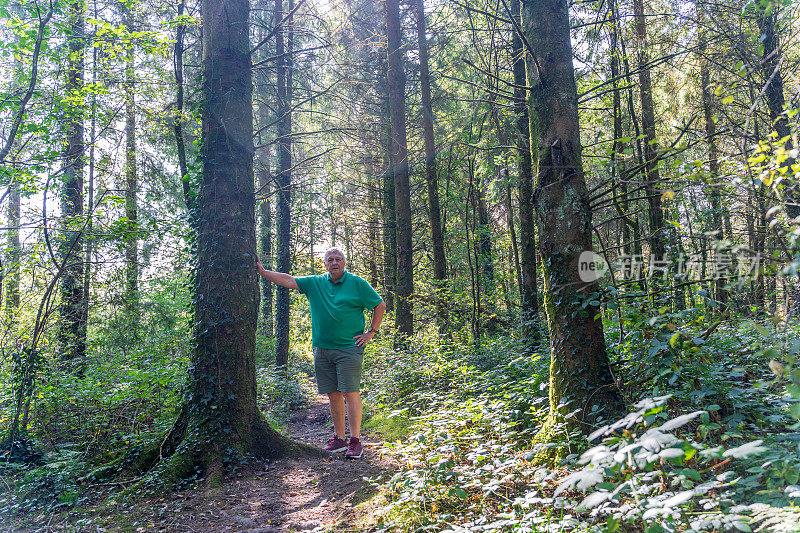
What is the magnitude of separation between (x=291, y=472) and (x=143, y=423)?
2744mm

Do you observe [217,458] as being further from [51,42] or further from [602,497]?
[51,42]

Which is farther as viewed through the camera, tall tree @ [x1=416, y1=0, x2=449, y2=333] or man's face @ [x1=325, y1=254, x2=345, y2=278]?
tall tree @ [x1=416, y1=0, x2=449, y2=333]

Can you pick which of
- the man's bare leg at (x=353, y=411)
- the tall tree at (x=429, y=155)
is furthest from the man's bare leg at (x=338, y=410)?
the tall tree at (x=429, y=155)

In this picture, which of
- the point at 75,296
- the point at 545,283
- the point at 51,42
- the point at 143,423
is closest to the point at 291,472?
the point at 143,423

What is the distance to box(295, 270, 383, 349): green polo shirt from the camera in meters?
5.40

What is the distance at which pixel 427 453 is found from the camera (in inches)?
154

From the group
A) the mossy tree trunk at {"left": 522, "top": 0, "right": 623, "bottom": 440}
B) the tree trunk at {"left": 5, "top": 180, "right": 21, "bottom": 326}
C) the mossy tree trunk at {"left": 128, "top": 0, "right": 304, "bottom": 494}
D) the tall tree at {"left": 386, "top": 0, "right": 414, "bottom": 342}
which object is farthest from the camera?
the tall tree at {"left": 386, "top": 0, "right": 414, "bottom": 342}

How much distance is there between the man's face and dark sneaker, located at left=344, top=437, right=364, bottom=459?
1876 mm

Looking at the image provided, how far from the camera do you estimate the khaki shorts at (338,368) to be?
210 inches

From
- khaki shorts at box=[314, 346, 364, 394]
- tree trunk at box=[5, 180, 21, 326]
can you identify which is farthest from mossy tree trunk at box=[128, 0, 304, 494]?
tree trunk at box=[5, 180, 21, 326]

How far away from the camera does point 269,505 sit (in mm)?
4156

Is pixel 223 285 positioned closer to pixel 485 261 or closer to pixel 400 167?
pixel 400 167

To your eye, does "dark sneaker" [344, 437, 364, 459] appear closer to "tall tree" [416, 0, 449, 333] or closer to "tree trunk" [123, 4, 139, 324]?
"tree trunk" [123, 4, 139, 324]

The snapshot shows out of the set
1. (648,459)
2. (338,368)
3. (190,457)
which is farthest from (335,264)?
(648,459)
